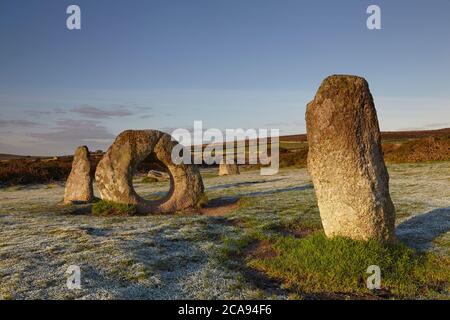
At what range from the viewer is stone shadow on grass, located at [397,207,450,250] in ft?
48.9

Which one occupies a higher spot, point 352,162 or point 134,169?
point 352,162

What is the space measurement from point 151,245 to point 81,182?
48.7 feet

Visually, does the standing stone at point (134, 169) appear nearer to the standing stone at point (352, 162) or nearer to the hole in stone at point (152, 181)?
the hole in stone at point (152, 181)

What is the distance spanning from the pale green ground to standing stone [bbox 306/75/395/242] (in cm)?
284

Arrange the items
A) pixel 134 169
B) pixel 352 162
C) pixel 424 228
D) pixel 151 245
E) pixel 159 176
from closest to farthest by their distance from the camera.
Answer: pixel 352 162 → pixel 151 245 → pixel 424 228 → pixel 134 169 → pixel 159 176

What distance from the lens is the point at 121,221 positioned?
65.0ft

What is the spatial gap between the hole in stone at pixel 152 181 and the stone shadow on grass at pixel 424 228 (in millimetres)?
13363

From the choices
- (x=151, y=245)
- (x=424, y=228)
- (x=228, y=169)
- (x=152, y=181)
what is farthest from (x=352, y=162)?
(x=228, y=169)

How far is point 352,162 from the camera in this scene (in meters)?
12.8

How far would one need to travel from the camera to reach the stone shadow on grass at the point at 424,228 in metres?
14.9

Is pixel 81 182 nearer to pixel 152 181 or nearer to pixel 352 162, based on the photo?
pixel 152 181

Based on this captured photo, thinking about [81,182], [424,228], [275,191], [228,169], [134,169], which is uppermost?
[134,169]

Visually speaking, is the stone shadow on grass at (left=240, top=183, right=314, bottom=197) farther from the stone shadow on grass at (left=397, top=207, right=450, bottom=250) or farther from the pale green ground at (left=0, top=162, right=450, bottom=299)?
the stone shadow on grass at (left=397, top=207, right=450, bottom=250)

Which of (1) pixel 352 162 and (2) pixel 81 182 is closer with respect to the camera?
(1) pixel 352 162
